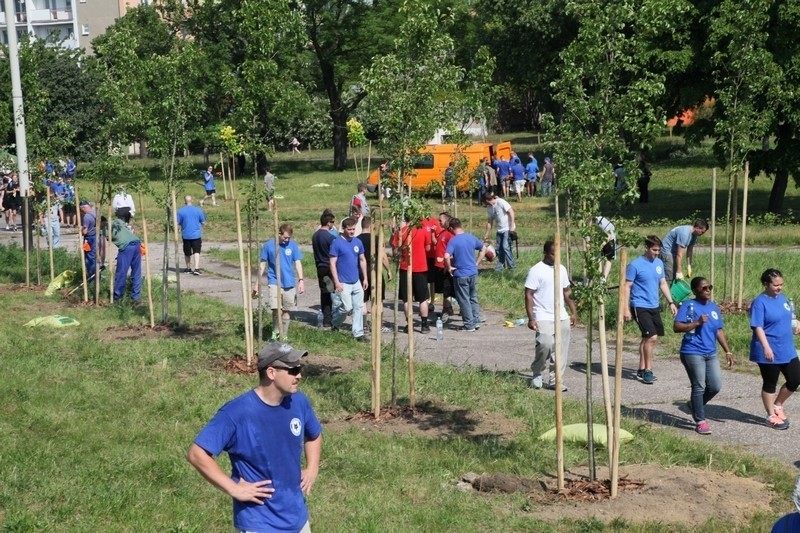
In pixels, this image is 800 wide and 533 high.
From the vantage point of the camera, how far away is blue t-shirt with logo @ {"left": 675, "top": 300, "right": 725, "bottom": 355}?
11617mm

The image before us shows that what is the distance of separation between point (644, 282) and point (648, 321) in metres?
0.50

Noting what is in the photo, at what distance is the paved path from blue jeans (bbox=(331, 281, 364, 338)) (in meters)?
0.81

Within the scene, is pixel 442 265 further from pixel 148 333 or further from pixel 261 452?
pixel 261 452

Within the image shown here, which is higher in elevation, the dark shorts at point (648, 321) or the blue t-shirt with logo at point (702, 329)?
the blue t-shirt with logo at point (702, 329)

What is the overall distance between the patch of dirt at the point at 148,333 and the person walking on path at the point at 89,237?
3697 millimetres

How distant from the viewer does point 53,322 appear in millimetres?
17250

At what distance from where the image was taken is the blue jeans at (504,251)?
22.4 m

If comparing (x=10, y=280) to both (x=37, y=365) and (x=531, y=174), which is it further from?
(x=531, y=174)

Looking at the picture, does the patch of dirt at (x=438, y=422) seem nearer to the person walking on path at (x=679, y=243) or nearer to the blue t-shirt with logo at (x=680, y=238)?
the person walking on path at (x=679, y=243)

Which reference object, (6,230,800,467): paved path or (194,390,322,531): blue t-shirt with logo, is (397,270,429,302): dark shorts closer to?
(6,230,800,467): paved path

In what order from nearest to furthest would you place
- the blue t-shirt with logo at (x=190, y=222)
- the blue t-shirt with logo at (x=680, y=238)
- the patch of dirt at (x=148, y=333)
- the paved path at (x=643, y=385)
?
the paved path at (x=643, y=385)
the patch of dirt at (x=148, y=333)
the blue t-shirt with logo at (x=680, y=238)
the blue t-shirt with logo at (x=190, y=222)

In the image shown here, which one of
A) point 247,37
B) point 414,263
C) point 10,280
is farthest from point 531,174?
point 247,37

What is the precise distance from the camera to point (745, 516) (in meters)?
8.80

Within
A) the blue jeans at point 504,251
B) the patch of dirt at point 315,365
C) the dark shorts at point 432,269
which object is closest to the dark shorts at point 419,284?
the dark shorts at point 432,269
